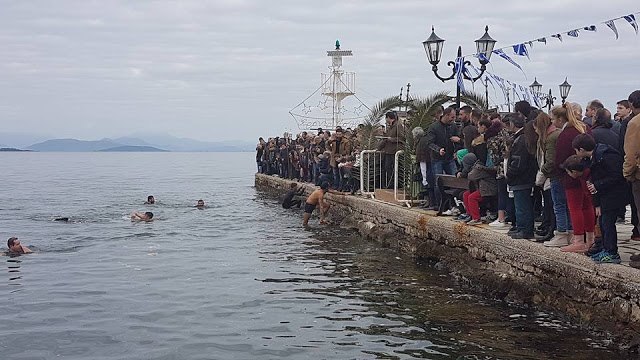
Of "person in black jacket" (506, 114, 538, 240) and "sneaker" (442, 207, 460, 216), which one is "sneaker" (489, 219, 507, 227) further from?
"sneaker" (442, 207, 460, 216)

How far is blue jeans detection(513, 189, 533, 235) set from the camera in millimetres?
10133

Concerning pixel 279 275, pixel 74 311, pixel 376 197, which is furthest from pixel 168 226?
pixel 74 311

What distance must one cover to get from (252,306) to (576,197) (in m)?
4.87

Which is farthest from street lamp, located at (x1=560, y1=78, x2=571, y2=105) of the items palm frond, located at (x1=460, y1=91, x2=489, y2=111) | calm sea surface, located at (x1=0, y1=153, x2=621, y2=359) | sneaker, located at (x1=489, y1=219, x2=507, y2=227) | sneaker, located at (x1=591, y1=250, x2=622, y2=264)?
sneaker, located at (x1=591, y1=250, x2=622, y2=264)

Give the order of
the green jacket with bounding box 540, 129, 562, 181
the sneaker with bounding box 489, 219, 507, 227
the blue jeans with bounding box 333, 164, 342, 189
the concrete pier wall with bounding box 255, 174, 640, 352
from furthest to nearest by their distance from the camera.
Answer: the blue jeans with bounding box 333, 164, 342, 189, the sneaker with bounding box 489, 219, 507, 227, the green jacket with bounding box 540, 129, 562, 181, the concrete pier wall with bounding box 255, 174, 640, 352

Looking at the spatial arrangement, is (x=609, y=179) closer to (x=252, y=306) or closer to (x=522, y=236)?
(x=522, y=236)

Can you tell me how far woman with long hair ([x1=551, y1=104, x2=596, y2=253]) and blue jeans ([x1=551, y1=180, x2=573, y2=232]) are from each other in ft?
1.11

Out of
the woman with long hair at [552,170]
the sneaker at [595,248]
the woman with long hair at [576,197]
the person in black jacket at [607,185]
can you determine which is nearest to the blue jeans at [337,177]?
the woman with long hair at [552,170]

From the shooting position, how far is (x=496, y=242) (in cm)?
1060

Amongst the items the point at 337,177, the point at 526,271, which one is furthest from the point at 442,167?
the point at 337,177

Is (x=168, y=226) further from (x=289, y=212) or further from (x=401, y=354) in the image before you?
(x=401, y=354)

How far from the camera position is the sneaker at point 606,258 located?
8125mm

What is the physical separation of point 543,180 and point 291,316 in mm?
3921

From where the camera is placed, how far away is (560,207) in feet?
30.8
